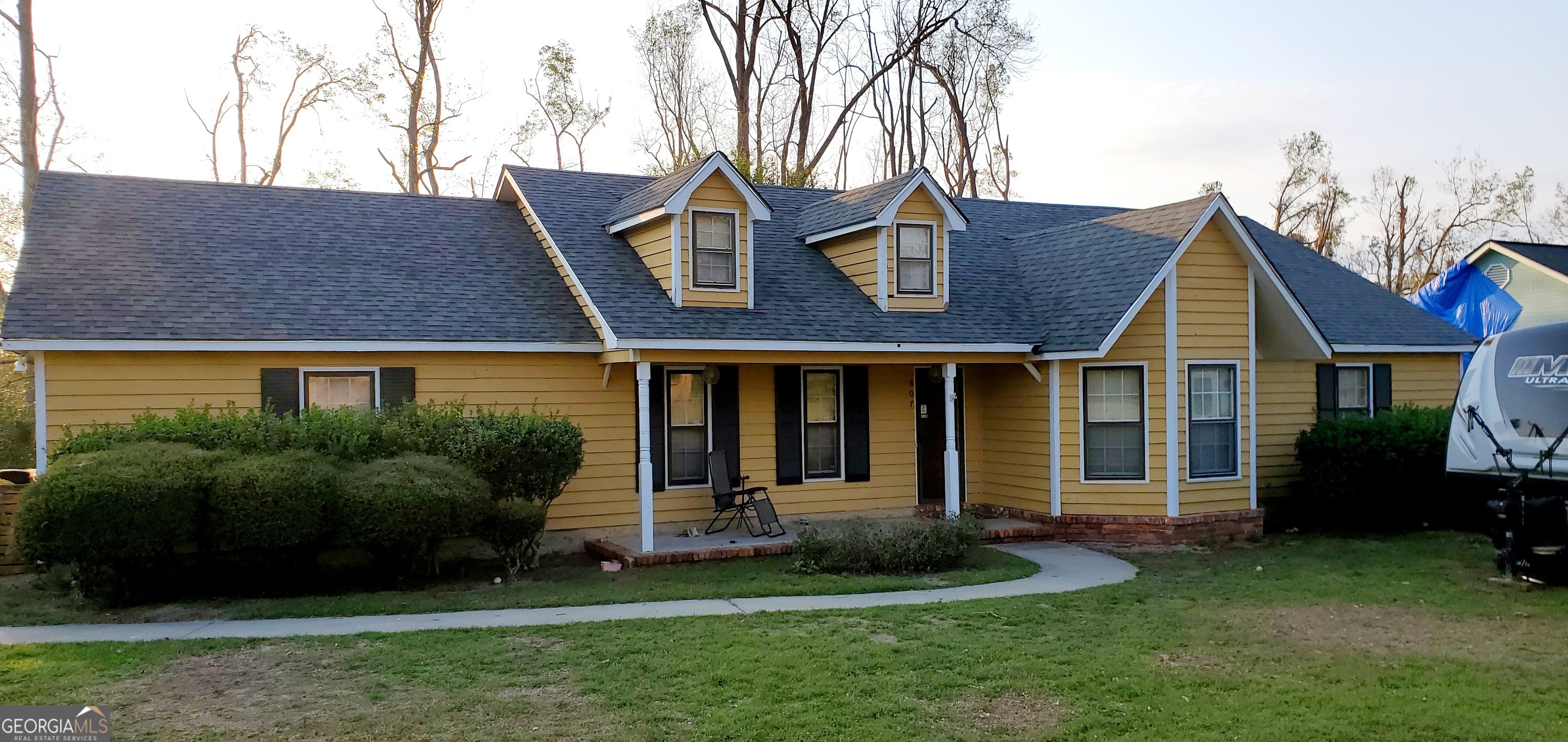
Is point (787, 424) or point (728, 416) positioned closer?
point (728, 416)

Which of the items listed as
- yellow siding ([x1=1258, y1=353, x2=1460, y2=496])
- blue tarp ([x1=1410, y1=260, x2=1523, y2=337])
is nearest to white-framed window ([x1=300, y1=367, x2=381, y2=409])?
yellow siding ([x1=1258, y1=353, x2=1460, y2=496])

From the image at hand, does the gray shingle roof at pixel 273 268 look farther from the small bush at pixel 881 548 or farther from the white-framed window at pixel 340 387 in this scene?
the small bush at pixel 881 548

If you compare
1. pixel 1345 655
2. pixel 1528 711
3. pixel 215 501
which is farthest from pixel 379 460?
pixel 1528 711

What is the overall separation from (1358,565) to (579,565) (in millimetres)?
8758

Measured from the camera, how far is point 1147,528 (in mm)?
13984

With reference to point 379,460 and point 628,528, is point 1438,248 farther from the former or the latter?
point 379,460

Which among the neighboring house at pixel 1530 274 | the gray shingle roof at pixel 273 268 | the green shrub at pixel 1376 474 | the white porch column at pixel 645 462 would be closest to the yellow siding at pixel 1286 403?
the green shrub at pixel 1376 474

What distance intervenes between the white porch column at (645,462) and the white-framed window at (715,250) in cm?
171

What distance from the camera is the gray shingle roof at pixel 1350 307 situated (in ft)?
56.5

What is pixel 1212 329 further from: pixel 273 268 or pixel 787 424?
pixel 273 268

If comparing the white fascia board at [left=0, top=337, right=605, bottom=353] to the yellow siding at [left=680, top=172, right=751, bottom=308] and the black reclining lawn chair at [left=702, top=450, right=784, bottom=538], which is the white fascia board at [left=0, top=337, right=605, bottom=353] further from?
the black reclining lawn chair at [left=702, top=450, right=784, bottom=538]

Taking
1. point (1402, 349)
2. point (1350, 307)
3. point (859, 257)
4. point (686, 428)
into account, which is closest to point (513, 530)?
point (686, 428)

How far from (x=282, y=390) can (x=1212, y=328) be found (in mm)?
11394

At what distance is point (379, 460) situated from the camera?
1050 cm
